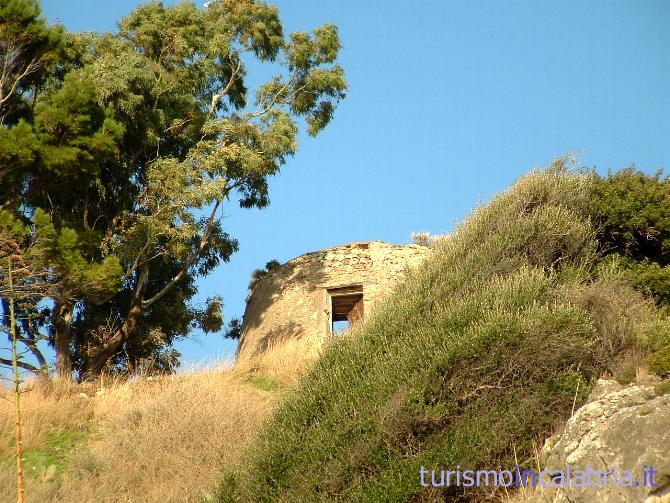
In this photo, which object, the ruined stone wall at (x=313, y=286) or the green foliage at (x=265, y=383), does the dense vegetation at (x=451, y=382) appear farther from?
the ruined stone wall at (x=313, y=286)

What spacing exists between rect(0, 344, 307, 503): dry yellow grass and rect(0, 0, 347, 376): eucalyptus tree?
2321 mm

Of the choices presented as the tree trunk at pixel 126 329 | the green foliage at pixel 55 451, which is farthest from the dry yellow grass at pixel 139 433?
the tree trunk at pixel 126 329

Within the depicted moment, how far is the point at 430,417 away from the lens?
10.7 meters

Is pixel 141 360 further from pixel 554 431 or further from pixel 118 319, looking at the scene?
pixel 554 431

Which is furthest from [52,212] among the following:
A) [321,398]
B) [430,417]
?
[430,417]

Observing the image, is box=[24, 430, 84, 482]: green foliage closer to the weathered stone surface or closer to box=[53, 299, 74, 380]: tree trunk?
box=[53, 299, 74, 380]: tree trunk

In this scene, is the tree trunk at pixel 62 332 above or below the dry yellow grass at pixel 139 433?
above

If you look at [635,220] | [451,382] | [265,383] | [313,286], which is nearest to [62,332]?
[265,383]

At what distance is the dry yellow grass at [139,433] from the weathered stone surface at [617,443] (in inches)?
200

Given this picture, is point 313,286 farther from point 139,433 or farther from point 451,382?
point 451,382

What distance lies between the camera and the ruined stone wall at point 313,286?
19891mm

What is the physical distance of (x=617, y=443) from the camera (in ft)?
28.2

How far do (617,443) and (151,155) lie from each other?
14572 millimetres

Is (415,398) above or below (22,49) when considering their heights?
below
